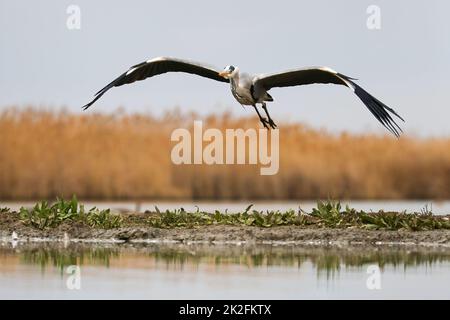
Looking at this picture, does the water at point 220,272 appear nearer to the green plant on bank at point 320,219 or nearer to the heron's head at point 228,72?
the green plant on bank at point 320,219

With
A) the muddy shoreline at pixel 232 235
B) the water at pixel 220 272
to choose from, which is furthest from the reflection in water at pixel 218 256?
the muddy shoreline at pixel 232 235

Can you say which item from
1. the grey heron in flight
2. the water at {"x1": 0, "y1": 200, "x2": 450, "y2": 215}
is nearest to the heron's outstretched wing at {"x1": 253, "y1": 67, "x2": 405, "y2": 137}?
the grey heron in flight

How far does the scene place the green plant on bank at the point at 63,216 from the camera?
17266mm

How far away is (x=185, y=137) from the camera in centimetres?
2191

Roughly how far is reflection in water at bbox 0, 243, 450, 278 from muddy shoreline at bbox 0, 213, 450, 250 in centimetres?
50

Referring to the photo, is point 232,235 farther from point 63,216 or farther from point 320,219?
point 63,216

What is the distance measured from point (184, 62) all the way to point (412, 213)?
156 inches

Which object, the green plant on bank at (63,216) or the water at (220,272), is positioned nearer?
the water at (220,272)

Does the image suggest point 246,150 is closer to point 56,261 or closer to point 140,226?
point 140,226

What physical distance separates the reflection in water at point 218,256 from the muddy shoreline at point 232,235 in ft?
1.64

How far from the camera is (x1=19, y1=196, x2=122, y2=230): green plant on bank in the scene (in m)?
17.3

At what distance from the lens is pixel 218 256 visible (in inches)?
586

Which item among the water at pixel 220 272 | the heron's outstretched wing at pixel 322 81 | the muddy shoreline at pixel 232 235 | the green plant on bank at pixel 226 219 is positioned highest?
the heron's outstretched wing at pixel 322 81
